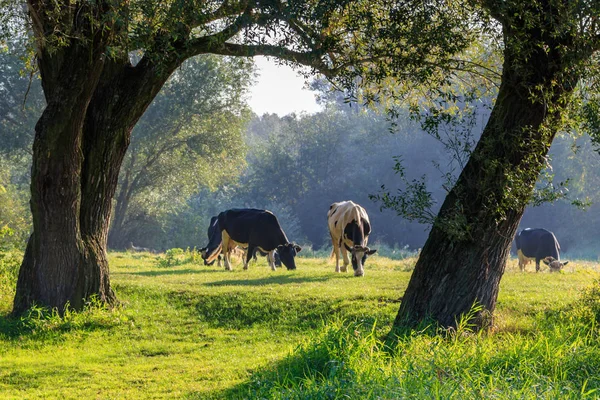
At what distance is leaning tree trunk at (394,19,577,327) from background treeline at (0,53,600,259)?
24.5 metres

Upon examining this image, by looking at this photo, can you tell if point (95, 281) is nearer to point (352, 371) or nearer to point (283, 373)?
point (283, 373)

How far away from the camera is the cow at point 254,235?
2433cm

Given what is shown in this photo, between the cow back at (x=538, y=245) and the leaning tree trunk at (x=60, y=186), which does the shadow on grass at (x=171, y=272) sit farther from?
the cow back at (x=538, y=245)

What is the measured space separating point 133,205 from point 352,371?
140ft

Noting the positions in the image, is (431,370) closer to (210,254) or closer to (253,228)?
(253,228)

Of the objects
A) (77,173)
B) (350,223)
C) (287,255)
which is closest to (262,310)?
(77,173)

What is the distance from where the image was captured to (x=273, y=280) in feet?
63.3

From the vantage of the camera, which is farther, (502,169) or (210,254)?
(210,254)

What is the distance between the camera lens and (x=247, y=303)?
50.5ft

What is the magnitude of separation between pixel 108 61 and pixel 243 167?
1223 inches

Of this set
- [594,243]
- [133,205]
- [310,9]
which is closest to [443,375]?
[310,9]

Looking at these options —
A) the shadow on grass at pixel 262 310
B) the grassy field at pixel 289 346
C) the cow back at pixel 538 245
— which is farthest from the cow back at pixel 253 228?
the cow back at pixel 538 245

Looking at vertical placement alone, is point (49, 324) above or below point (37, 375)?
above

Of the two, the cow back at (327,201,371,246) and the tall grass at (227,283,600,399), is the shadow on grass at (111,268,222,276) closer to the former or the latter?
the cow back at (327,201,371,246)
